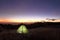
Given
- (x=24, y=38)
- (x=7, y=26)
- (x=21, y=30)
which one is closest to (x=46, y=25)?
(x=7, y=26)

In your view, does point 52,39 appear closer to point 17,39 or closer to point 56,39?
point 56,39

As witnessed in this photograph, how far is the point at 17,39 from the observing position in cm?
1641

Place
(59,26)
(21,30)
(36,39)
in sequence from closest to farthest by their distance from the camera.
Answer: (36,39) → (21,30) → (59,26)

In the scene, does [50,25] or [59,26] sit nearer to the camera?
[59,26]

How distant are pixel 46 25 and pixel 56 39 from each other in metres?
14.0

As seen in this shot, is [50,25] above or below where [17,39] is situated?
above

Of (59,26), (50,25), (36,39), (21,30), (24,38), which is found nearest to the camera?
(36,39)

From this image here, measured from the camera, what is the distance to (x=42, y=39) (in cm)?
1620

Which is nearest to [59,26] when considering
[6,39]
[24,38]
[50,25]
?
[50,25]

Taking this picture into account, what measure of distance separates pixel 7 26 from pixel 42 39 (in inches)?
605

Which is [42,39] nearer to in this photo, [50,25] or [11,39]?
[11,39]

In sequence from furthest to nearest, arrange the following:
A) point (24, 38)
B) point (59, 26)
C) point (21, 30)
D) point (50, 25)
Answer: point (50, 25) → point (59, 26) → point (21, 30) → point (24, 38)

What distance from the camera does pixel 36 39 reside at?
16.0 m

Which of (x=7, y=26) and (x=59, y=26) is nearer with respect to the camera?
(x=59, y=26)
